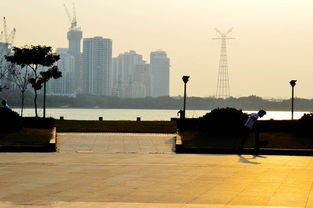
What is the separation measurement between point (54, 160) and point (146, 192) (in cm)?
749

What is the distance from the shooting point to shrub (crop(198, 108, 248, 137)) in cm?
2792

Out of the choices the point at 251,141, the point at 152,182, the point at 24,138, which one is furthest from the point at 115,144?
the point at 152,182

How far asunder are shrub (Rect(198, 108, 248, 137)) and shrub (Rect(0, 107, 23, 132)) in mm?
8542

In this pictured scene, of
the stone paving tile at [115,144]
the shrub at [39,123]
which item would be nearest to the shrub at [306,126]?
the stone paving tile at [115,144]

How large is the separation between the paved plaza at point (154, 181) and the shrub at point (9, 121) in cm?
777

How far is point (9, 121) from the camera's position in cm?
2811

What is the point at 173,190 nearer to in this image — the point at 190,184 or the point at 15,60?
the point at 190,184

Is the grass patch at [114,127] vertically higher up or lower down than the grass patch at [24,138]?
higher up

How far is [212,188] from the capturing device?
12484 mm

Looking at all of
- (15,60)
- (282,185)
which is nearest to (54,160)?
(282,185)

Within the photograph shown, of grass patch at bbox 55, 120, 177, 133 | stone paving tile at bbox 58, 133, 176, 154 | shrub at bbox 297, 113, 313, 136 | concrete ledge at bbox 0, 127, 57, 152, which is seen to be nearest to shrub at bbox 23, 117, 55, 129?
grass patch at bbox 55, 120, 177, 133

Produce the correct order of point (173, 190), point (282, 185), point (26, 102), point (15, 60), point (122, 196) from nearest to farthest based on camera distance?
point (122, 196)
point (173, 190)
point (282, 185)
point (15, 60)
point (26, 102)

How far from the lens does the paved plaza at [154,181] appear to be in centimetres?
1068

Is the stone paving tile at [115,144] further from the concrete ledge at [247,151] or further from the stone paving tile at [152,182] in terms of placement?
the stone paving tile at [152,182]
